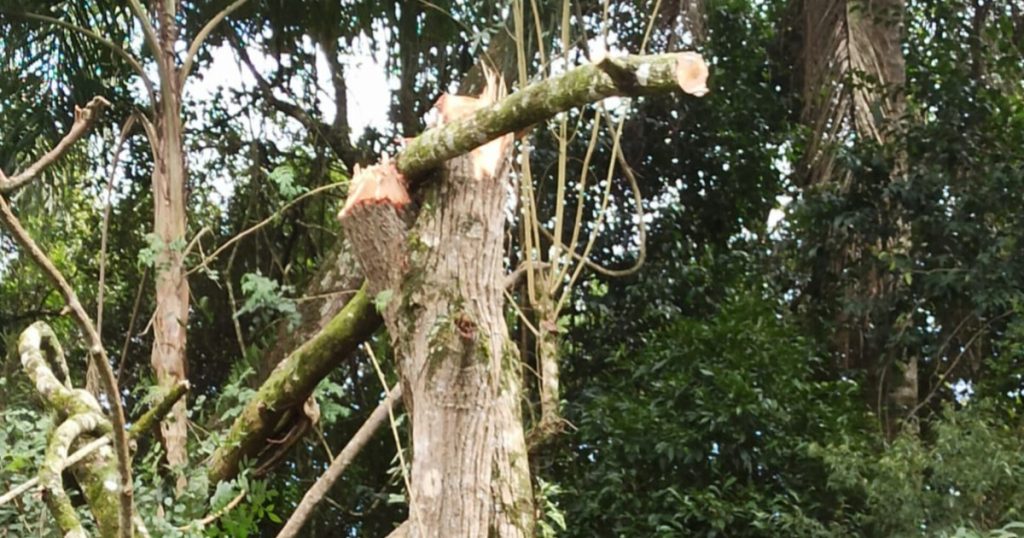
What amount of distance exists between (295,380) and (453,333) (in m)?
1.19

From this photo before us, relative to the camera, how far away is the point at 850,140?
5621 mm

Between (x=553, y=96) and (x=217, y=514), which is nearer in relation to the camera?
(x=553, y=96)

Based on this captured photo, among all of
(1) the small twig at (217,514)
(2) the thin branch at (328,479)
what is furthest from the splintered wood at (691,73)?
(1) the small twig at (217,514)

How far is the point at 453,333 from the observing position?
8.71 feet

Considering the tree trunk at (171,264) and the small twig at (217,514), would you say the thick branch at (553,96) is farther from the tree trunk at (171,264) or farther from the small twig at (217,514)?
the tree trunk at (171,264)

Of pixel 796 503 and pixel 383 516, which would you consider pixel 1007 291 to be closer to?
pixel 796 503

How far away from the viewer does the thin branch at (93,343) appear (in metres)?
1.89

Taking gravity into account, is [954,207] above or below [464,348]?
above

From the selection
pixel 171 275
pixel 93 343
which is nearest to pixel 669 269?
pixel 171 275

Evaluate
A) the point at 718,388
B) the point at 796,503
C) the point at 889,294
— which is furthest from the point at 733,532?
the point at 889,294

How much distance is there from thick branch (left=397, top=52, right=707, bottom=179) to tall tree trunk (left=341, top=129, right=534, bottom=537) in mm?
82

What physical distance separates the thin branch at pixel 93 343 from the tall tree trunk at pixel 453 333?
0.66m

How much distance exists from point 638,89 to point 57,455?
56.6 inches

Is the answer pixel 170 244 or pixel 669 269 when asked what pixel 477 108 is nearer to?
pixel 170 244
